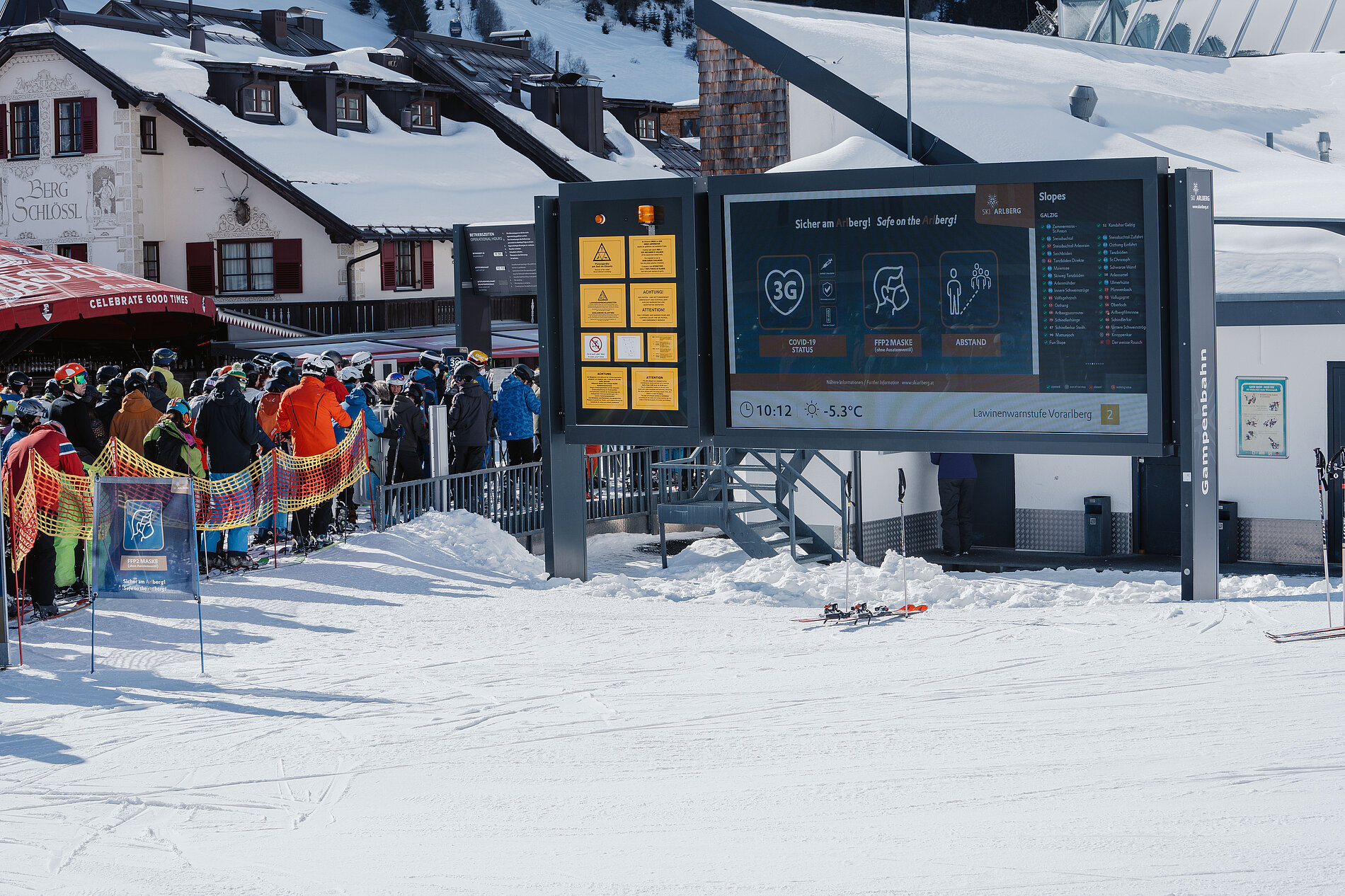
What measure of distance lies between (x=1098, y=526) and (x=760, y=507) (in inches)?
139

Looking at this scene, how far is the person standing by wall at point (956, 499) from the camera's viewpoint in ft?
50.6

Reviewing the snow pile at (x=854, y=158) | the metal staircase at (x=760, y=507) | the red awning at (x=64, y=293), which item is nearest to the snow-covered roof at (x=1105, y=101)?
the snow pile at (x=854, y=158)

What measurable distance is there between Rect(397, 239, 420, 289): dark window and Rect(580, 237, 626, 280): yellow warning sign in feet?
73.1

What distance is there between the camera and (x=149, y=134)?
33812 millimetres

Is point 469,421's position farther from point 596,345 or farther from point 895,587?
point 895,587

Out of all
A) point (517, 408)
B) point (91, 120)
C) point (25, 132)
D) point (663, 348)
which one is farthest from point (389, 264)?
point (663, 348)

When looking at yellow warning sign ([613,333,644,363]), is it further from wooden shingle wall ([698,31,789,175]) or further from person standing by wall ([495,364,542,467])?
wooden shingle wall ([698,31,789,175])

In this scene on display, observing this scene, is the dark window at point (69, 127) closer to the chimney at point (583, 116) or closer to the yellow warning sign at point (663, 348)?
the chimney at point (583, 116)

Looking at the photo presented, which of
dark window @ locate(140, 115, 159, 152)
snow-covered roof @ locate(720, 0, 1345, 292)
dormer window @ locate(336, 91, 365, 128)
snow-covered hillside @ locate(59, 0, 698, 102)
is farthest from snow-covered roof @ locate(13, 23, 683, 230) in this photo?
snow-covered hillside @ locate(59, 0, 698, 102)

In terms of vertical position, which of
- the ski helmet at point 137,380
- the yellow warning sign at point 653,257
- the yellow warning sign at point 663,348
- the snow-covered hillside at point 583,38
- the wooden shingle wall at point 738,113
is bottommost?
the ski helmet at point 137,380

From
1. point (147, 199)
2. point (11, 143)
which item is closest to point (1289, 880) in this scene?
point (147, 199)

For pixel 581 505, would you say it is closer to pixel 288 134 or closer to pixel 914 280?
pixel 914 280

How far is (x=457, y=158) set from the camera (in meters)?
37.5

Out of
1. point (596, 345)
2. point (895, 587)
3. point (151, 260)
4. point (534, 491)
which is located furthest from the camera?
point (151, 260)
